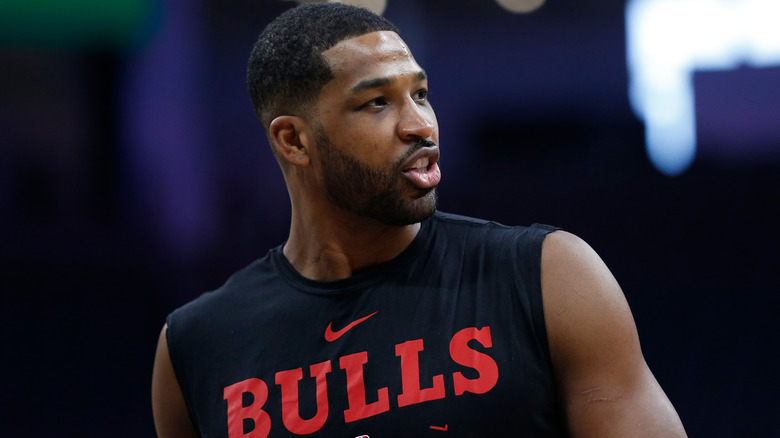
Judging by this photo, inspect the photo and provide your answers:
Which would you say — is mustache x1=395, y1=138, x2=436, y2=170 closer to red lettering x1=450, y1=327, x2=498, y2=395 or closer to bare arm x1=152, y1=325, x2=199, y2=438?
red lettering x1=450, y1=327, x2=498, y2=395

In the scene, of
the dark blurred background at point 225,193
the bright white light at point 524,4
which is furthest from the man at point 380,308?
the bright white light at point 524,4

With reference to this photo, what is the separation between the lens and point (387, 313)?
5.16 feet

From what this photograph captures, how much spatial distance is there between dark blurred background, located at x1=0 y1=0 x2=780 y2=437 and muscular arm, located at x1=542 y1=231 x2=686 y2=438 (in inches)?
75.0

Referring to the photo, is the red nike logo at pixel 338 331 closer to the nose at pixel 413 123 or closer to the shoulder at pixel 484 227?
the shoulder at pixel 484 227

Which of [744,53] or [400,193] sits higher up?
[744,53]

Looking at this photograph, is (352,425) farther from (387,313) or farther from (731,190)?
(731,190)

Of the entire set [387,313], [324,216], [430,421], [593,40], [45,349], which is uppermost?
[593,40]

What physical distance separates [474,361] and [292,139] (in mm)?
606

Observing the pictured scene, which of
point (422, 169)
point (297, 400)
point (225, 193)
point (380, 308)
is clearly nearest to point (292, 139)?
point (422, 169)

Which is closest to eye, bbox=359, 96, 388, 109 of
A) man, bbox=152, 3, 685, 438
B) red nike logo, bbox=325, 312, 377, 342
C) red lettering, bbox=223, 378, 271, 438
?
man, bbox=152, 3, 685, 438

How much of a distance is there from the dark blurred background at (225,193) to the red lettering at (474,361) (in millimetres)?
1889

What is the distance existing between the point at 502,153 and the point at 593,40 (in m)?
0.62

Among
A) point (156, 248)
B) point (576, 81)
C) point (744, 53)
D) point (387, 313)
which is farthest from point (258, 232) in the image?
point (744, 53)

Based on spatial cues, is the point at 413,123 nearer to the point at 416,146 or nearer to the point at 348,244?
the point at 416,146
